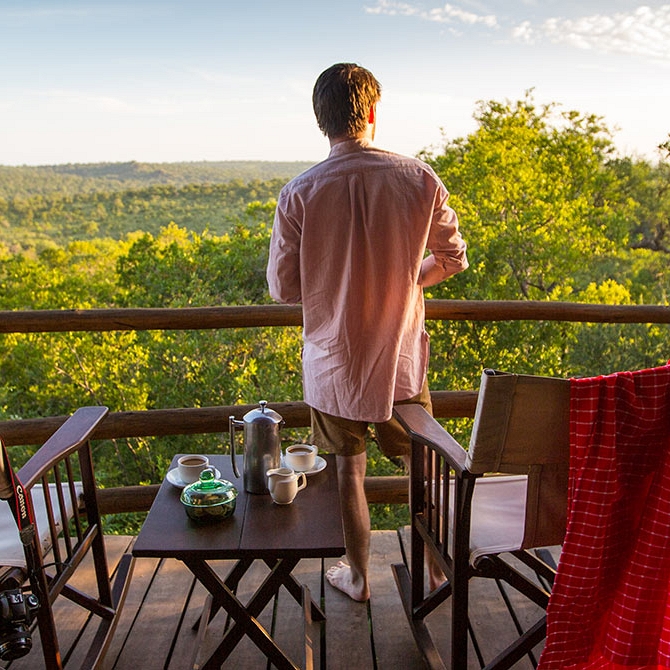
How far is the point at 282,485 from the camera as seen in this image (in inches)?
76.4

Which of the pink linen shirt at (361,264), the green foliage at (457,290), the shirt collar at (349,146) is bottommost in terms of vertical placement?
the green foliage at (457,290)

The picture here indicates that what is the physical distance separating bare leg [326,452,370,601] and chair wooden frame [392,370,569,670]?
22 cm

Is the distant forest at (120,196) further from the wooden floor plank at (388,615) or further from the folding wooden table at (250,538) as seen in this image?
the folding wooden table at (250,538)

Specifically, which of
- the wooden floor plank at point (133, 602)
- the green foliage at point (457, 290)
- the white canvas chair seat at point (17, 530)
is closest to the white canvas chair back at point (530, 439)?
the white canvas chair seat at point (17, 530)

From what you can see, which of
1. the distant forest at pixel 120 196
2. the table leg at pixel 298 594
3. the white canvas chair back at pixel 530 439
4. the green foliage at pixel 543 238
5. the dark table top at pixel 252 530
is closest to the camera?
the white canvas chair back at pixel 530 439

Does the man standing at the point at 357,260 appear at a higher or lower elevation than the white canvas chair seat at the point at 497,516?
higher

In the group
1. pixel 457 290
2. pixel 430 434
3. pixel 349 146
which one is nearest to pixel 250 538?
pixel 430 434

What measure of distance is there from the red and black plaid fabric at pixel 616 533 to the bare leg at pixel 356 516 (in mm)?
786

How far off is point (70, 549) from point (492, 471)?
1.27 metres

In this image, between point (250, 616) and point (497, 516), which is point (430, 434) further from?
point (250, 616)

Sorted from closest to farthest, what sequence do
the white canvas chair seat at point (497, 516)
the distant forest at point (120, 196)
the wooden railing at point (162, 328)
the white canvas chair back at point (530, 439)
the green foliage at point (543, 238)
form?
1. the white canvas chair back at point (530, 439)
2. the white canvas chair seat at point (497, 516)
3. the wooden railing at point (162, 328)
4. the green foliage at point (543, 238)
5. the distant forest at point (120, 196)

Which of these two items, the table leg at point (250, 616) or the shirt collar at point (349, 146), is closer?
the table leg at point (250, 616)

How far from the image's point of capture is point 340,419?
231cm

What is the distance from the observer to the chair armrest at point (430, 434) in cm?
180
